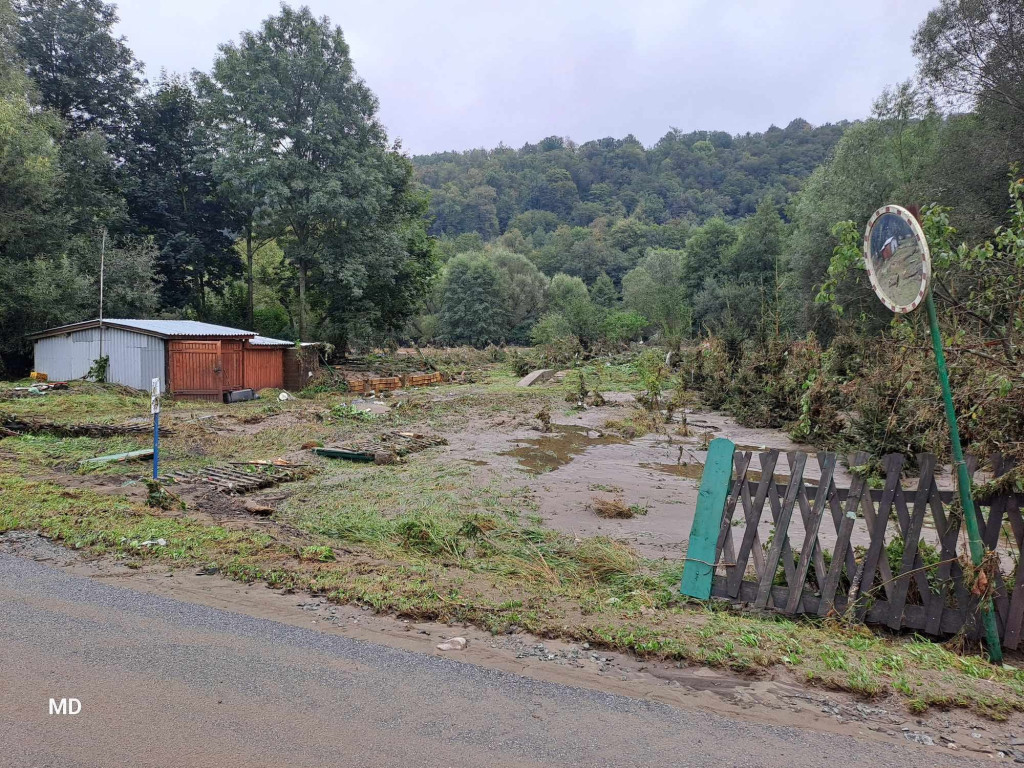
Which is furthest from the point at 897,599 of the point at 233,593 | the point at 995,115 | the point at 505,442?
the point at 995,115

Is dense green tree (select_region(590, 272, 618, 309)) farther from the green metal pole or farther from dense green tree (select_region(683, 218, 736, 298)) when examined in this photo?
the green metal pole

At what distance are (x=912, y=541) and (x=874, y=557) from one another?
31cm

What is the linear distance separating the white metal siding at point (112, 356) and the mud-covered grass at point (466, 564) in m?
11.0

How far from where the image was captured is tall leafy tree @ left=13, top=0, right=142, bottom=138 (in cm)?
3300

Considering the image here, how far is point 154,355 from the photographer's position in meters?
23.2

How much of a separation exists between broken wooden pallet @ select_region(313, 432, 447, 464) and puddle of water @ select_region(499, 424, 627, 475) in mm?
1916

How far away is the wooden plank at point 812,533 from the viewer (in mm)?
5109

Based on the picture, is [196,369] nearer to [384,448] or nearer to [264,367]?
[264,367]

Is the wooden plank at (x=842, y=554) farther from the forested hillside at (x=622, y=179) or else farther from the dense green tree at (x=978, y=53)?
the forested hillside at (x=622, y=179)

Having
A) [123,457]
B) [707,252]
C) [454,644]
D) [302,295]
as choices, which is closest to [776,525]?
[454,644]

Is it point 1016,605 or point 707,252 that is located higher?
point 707,252


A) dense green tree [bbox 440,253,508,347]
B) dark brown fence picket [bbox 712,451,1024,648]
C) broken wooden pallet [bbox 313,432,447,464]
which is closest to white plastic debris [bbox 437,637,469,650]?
→ dark brown fence picket [bbox 712,451,1024,648]

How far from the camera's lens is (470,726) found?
3.55m

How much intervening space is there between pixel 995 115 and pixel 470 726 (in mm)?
28768
